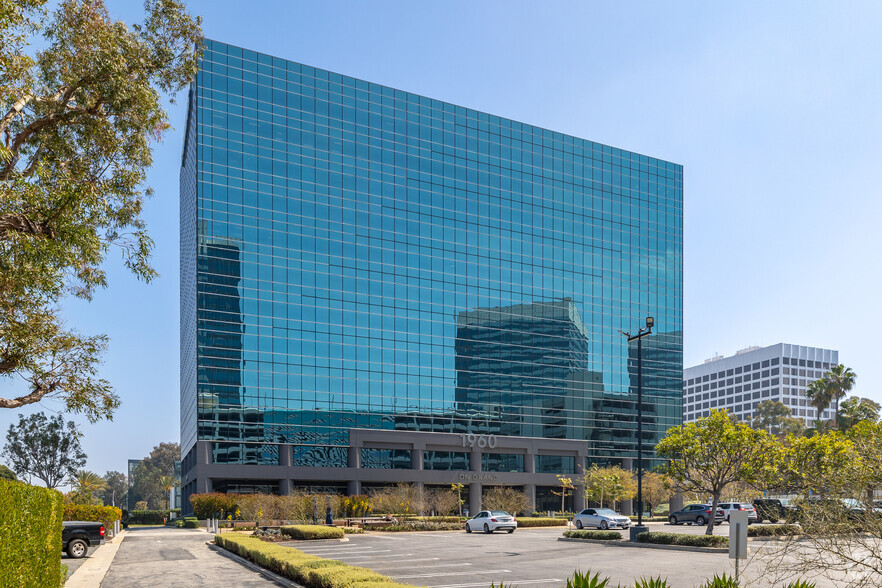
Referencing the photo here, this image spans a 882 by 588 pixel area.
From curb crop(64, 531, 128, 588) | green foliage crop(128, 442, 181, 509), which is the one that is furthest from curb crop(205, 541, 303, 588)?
green foliage crop(128, 442, 181, 509)

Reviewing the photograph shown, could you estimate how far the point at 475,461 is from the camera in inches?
3474

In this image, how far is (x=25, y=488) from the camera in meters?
12.8

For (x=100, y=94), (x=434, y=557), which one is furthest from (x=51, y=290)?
(x=434, y=557)

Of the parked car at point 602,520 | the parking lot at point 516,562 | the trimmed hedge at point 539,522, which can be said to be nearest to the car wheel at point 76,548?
the parking lot at point 516,562

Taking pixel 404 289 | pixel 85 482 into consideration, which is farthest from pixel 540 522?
pixel 85 482

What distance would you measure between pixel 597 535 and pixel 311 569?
81.8ft

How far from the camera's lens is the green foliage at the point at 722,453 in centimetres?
3544

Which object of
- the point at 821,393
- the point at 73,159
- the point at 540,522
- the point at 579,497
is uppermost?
the point at 73,159

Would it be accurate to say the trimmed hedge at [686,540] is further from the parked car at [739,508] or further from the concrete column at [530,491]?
the concrete column at [530,491]

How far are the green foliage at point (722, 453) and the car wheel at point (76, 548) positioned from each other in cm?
2892

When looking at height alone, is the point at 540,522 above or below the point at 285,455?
below

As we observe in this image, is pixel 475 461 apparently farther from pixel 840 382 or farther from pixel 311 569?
pixel 311 569

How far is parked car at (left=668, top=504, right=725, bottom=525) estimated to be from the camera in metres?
54.9

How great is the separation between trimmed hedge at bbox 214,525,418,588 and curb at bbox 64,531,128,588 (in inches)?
201
